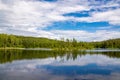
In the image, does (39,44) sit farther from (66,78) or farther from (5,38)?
(66,78)

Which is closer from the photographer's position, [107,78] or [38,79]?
[38,79]

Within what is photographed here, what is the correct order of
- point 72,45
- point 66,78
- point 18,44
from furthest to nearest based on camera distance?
point 18,44 < point 72,45 < point 66,78

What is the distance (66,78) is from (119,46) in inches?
7253

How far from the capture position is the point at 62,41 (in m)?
146

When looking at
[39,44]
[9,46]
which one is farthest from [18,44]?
[39,44]

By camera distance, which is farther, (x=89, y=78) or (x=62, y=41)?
(x=62, y=41)

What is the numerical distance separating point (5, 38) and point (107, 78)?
127 meters

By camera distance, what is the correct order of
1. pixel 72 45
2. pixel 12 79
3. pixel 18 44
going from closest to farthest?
pixel 12 79 → pixel 72 45 → pixel 18 44

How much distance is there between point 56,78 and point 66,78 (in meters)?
1.22

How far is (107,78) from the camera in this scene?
81.9 feet

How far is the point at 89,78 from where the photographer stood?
2452 cm

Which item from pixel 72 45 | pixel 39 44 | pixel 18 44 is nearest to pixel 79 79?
pixel 72 45

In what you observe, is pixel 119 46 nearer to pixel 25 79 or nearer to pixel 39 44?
pixel 39 44

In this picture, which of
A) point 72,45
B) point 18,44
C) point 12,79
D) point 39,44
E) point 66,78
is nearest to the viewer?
Answer: point 12,79
